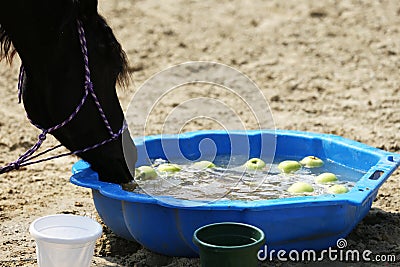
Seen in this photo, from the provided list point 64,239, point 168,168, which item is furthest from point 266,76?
point 64,239

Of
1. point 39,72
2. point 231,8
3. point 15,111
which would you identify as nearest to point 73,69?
point 39,72

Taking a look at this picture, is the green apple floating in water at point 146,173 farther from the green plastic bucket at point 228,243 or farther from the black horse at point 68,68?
the green plastic bucket at point 228,243

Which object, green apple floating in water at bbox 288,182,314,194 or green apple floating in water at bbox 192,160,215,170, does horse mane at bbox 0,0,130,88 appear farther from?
green apple floating in water at bbox 288,182,314,194

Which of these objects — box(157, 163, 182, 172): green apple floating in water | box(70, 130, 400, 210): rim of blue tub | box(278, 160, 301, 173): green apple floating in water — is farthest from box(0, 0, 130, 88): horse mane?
box(278, 160, 301, 173): green apple floating in water

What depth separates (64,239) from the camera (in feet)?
9.04

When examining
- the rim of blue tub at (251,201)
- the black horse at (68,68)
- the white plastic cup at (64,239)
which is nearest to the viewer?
the white plastic cup at (64,239)

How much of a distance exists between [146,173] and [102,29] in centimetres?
75

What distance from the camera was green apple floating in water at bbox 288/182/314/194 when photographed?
343cm

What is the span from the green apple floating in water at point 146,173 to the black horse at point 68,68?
0.25 m

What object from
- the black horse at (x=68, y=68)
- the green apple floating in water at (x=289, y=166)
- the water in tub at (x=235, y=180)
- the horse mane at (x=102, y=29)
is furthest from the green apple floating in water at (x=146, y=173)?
the green apple floating in water at (x=289, y=166)

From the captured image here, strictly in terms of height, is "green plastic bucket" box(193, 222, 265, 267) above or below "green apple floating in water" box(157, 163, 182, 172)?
below

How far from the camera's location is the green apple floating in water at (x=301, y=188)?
343cm

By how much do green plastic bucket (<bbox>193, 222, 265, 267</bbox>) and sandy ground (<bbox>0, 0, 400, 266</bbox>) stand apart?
359mm

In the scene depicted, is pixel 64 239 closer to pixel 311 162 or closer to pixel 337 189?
pixel 337 189
